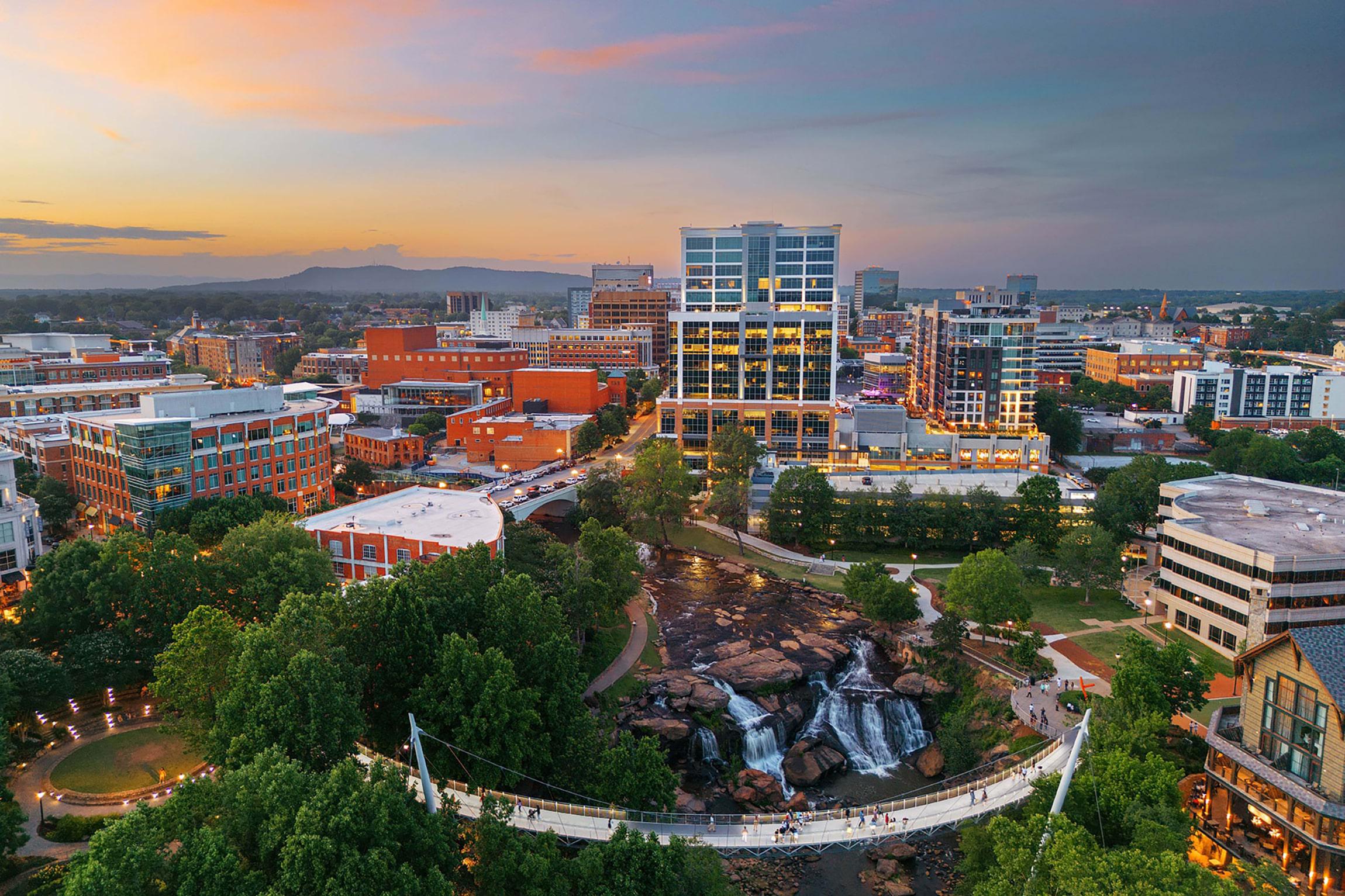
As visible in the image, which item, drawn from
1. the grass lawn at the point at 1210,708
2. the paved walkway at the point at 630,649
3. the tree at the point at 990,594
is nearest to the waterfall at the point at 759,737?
the paved walkway at the point at 630,649

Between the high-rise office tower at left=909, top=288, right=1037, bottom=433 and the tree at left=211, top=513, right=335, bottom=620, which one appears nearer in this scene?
the tree at left=211, top=513, right=335, bottom=620

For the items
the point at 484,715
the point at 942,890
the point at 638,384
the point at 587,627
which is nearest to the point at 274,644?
the point at 484,715

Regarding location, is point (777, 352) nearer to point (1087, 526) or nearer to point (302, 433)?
point (1087, 526)

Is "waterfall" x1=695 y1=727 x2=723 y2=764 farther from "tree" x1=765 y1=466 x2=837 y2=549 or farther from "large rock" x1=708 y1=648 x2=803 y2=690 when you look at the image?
"tree" x1=765 y1=466 x2=837 y2=549

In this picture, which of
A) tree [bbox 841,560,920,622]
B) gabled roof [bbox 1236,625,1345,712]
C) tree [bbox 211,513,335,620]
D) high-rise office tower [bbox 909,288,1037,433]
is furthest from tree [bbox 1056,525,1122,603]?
high-rise office tower [bbox 909,288,1037,433]

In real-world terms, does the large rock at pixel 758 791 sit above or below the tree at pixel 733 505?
below

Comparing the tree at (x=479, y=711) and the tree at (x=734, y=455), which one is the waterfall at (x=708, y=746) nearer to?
the tree at (x=479, y=711)
